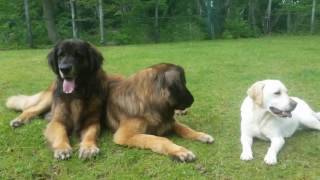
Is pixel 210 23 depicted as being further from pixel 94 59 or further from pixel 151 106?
pixel 151 106

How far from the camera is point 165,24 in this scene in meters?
23.8

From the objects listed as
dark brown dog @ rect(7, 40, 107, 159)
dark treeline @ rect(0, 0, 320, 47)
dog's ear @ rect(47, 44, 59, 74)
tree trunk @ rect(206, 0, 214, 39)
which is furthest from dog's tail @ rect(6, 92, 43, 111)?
tree trunk @ rect(206, 0, 214, 39)

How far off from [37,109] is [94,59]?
133 cm

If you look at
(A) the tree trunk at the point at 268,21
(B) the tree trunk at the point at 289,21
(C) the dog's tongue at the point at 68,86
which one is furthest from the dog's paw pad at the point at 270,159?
(B) the tree trunk at the point at 289,21

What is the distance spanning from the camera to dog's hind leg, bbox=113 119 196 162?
4.97 meters

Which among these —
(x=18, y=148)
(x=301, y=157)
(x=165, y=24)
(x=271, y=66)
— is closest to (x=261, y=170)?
(x=301, y=157)

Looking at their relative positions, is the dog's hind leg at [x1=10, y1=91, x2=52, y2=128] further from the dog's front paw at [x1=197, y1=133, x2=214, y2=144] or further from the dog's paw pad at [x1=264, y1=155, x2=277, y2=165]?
the dog's paw pad at [x1=264, y1=155, x2=277, y2=165]

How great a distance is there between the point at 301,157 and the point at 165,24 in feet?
63.1

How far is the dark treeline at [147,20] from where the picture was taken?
2164cm

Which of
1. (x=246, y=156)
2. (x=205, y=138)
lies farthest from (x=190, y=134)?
(x=246, y=156)

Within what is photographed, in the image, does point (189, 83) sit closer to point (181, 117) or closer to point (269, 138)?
point (181, 117)

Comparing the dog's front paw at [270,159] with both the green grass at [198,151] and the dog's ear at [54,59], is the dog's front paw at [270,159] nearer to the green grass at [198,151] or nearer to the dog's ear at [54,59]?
the green grass at [198,151]

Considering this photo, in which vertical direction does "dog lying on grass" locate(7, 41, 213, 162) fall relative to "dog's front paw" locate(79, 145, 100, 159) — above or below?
above

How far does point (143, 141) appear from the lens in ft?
17.3
